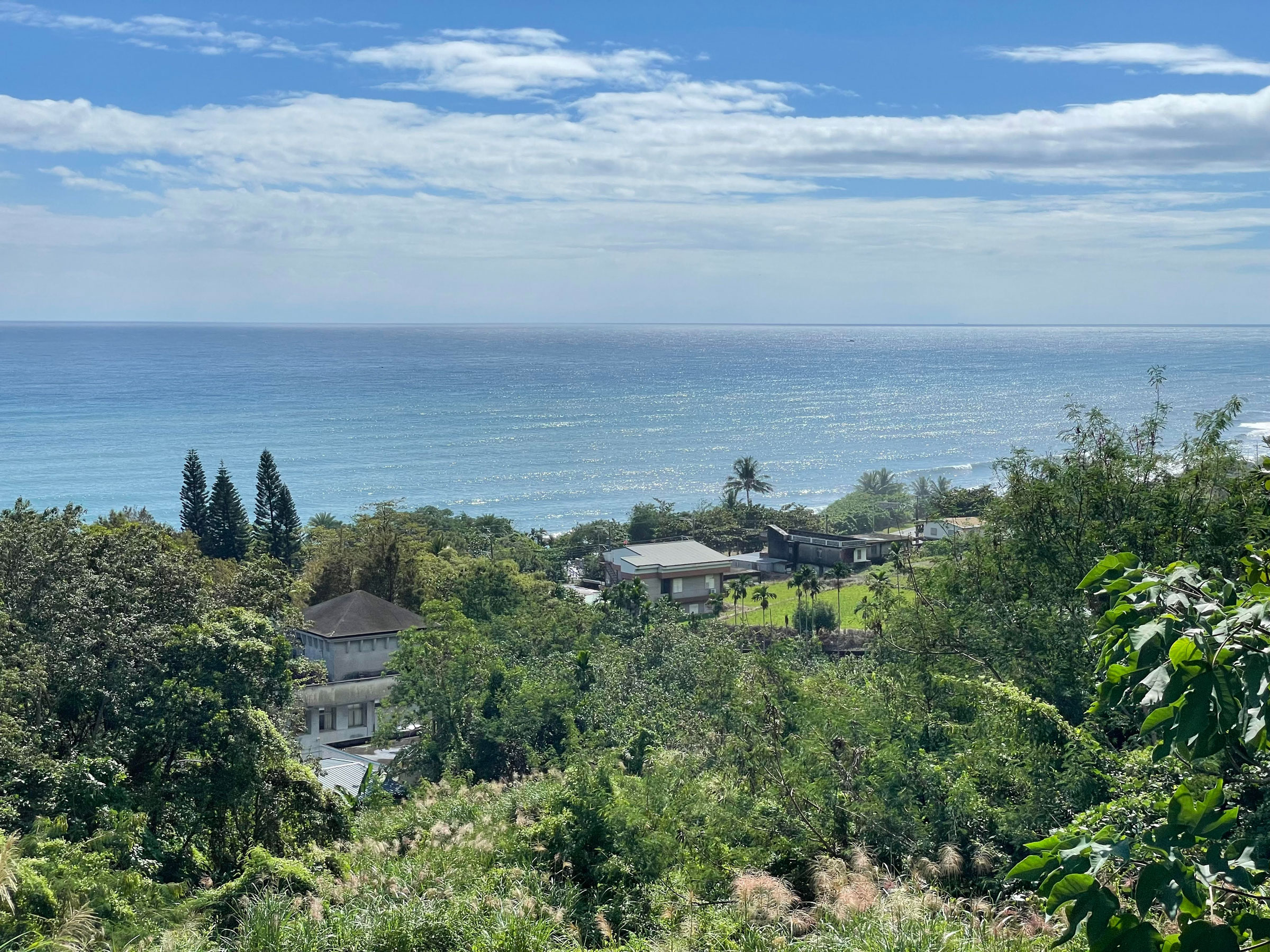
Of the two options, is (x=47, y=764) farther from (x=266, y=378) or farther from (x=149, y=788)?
(x=266, y=378)

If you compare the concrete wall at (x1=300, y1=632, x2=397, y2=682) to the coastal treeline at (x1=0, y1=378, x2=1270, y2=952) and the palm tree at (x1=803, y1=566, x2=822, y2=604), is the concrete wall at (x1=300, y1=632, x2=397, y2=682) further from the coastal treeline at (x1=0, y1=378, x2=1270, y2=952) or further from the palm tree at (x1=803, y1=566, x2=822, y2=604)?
the palm tree at (x1=803, y1=566, x2=822, y2=604)

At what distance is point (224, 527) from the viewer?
43344mm

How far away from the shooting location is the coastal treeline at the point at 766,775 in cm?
296

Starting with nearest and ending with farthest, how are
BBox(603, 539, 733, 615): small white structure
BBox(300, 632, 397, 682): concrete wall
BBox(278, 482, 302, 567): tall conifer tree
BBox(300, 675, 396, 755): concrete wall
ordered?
BBox(300, 675, 396, 755): concrete wall
BBox(300, 632, 397, 682): concrete wall
BBox(278, 482, 302, 567): tall conifer tree
BBox(603, 539, 733, 615): small white structure

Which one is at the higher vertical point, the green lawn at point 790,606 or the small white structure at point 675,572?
the small white structure at point 675,572

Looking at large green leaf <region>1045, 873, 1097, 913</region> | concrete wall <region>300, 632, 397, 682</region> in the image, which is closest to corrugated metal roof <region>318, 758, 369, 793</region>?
concrete wall <region>300, 632, 397, 682</region>

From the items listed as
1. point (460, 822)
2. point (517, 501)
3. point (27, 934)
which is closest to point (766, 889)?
point (460, 822)

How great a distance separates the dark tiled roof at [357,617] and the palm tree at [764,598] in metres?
18.4

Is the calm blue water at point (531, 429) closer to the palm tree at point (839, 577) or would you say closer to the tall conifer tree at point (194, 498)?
the palm tree at point (839, 577)

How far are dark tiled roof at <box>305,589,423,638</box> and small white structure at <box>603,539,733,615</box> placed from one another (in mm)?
17089

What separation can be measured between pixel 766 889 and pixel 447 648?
1748cm

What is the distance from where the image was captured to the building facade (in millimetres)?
30984

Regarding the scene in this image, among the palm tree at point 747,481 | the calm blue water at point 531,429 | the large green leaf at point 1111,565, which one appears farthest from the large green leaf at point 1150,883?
the palm tree at point 747,481

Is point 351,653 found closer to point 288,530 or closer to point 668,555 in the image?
point 288,530
